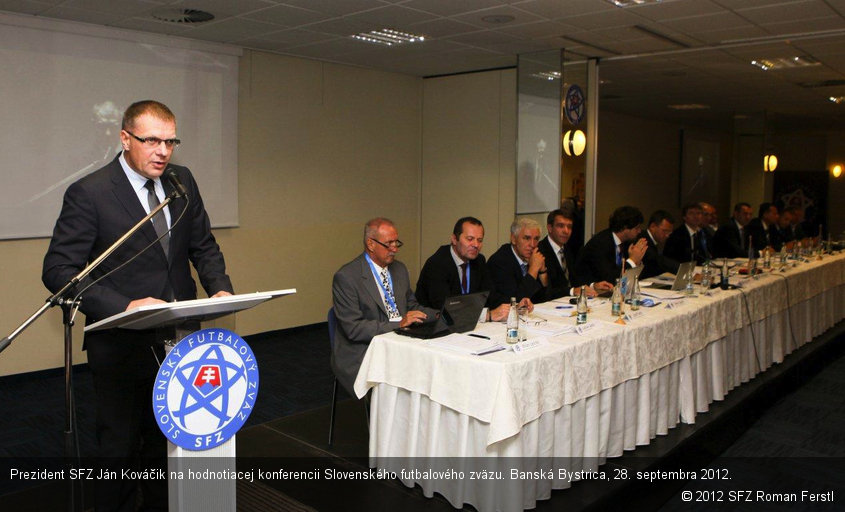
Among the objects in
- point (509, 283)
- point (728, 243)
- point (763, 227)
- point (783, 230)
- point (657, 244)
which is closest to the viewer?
point (509, 283)

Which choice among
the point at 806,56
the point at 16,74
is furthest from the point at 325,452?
the point at 806,56

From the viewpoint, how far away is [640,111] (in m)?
11.8

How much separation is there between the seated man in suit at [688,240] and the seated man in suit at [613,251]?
1.61 m

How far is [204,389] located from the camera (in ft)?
6.40

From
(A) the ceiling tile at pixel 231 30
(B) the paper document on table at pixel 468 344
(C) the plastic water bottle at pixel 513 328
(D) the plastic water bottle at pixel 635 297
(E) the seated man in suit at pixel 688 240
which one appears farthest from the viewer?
(E) the seated man in suit at pixel 688 240

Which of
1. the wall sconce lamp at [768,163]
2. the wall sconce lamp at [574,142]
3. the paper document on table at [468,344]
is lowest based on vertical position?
the paper document on table at [468,344]

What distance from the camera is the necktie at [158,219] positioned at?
7.87 ft

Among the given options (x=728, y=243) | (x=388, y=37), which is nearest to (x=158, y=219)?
(x=388, y=37)

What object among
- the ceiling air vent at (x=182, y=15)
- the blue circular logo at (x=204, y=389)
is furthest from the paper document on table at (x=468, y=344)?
the ceiling air vent at (x=182, y=15)

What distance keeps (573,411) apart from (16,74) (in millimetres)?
4758

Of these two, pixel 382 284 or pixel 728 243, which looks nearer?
pixel 382 284

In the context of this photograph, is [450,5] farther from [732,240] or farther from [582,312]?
[732,240]

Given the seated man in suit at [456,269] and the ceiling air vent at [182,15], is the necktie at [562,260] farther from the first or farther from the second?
the ceiling air vent at [182,15]

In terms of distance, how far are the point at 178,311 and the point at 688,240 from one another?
238 inches
